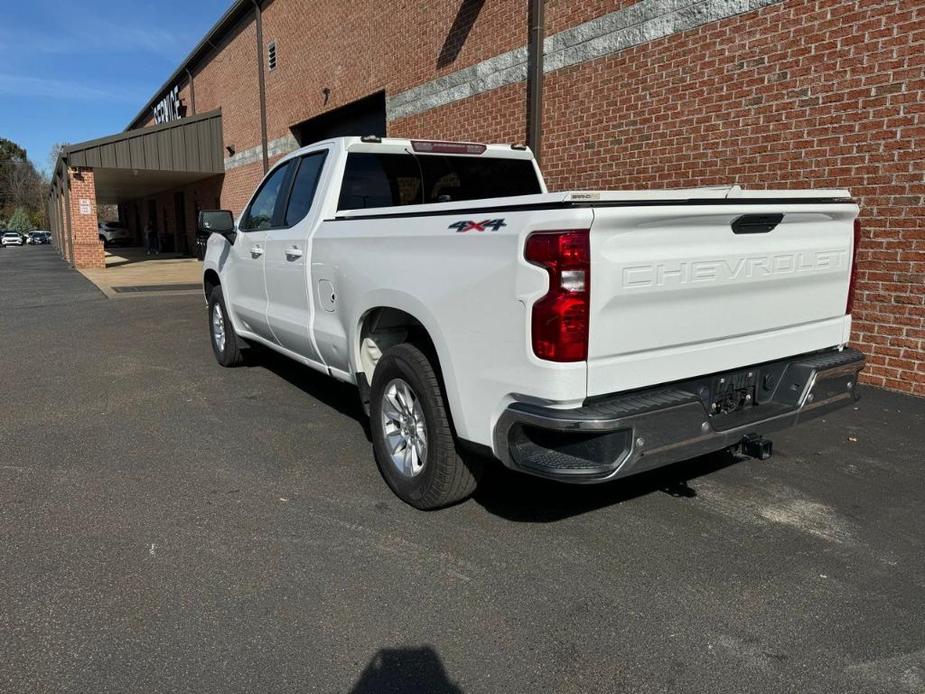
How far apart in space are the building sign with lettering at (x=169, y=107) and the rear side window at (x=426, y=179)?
91.4 feet

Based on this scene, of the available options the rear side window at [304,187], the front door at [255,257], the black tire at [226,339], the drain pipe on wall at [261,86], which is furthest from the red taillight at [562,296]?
the drain pipe on wall at [261,86]

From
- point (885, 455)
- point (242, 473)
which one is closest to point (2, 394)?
point (242, 473)

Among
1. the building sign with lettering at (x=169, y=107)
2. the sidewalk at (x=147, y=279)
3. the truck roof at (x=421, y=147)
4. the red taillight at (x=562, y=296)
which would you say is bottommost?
the sidewalk at (x=147, y=279)

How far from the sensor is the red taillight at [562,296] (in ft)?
8.45

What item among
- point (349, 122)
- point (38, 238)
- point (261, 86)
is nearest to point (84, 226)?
point (261, 86)

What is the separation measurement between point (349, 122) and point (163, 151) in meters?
10.1

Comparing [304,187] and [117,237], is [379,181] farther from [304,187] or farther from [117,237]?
[117,237]

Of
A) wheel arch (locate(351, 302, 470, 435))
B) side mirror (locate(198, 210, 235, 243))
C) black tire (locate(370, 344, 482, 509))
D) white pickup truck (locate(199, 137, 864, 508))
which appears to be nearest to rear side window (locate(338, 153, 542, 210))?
white pickup truck (locate(199, 137, 864, 508))

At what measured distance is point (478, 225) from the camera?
2902 mm

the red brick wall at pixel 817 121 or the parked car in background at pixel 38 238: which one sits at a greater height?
the red brick wall at pixel 817 121

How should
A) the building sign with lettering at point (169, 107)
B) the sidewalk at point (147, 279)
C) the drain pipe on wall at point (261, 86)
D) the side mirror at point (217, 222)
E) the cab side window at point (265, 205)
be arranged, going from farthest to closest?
the building sign with lettering at point (169, 107) < the drain pipe on wall at point (261, 86) < the sidewalk at point (147, 279) < the side mirror at point (217, 222) < the cab side window at point (265, 205)

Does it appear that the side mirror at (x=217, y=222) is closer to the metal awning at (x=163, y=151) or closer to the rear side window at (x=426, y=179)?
the rear side window at (x=426, y=179)

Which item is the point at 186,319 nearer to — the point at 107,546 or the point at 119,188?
the point at 107,546

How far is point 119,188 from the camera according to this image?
34.5m
